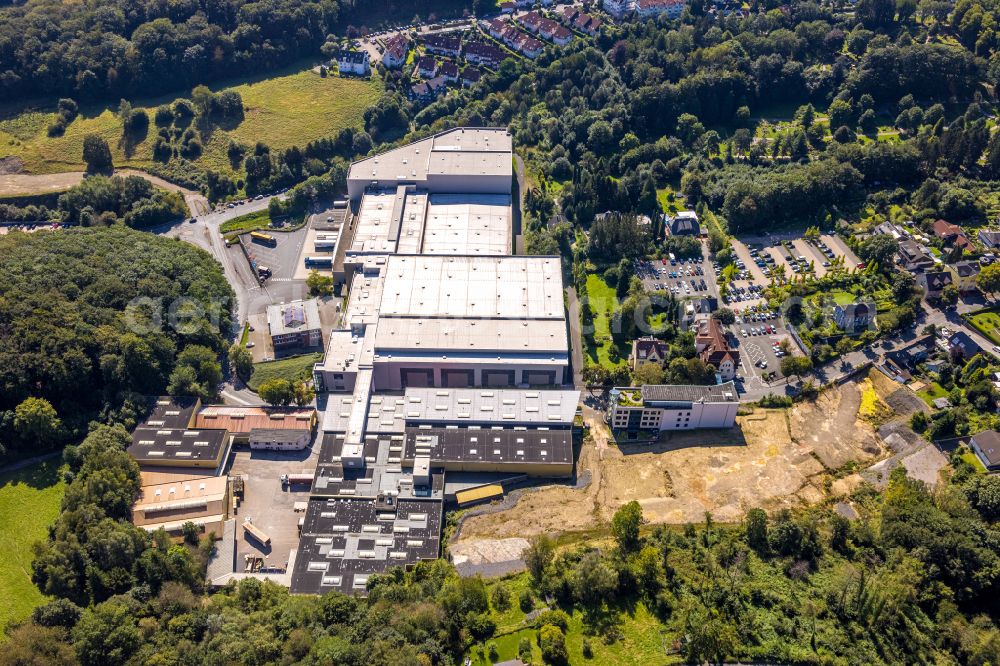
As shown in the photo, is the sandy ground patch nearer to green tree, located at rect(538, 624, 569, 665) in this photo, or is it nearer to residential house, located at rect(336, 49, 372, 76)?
green tree, located at rect(538, 624, 569, 665)

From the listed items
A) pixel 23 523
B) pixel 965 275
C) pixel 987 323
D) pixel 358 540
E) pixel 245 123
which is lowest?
pixel 23 523

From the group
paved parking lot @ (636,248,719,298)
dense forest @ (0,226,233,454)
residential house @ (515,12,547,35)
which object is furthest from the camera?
residential house @ (515,12,547,35)

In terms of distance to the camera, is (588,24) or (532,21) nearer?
(588,24)

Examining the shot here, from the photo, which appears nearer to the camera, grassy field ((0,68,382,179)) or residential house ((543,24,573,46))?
grassy field ((0,68,382,179))

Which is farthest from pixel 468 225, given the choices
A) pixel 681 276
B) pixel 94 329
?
pixel 94 329

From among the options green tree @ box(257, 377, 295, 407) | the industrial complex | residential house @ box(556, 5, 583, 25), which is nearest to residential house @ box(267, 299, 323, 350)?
the industrial complex

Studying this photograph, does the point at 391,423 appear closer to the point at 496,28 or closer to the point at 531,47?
the point at 531,47

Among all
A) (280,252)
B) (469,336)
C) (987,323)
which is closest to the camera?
(469,336)
